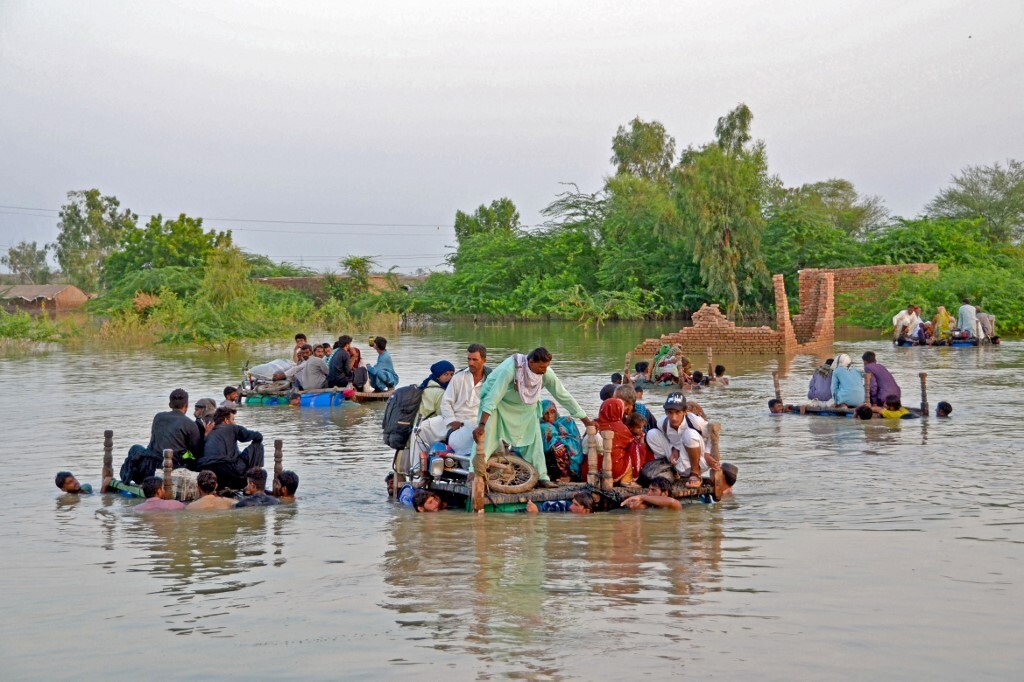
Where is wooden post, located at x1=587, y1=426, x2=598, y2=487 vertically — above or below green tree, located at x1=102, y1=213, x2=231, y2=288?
below

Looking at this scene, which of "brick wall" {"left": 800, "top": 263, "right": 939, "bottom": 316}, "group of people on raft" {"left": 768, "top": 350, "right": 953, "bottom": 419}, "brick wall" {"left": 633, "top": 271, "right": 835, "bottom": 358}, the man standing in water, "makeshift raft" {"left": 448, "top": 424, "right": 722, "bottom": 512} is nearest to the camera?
the man standing in water

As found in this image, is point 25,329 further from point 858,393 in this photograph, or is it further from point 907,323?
point 858,393

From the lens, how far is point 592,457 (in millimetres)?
10227

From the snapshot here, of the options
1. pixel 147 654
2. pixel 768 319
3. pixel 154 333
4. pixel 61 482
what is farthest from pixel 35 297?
pixel 147 654

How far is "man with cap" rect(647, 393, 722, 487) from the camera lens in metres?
10.5

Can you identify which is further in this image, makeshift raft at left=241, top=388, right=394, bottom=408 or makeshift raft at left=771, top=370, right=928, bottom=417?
makeshift raft at left=241, top=388, right=394, bottom=408

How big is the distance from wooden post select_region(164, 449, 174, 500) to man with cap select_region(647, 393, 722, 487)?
4.47m

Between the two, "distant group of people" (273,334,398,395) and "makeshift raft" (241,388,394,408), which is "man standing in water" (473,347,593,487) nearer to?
"makeshift raft" (241,388,394,408)

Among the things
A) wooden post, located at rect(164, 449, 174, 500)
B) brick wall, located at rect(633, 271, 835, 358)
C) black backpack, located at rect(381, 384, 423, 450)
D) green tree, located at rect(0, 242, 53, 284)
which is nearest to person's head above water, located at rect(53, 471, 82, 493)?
wooden post, located at rect(164, 449, 174, 500)

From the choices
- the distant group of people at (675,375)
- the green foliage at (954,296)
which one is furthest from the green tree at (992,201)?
the distant group of people at (675,375)

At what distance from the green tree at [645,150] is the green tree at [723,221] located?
17579 mm

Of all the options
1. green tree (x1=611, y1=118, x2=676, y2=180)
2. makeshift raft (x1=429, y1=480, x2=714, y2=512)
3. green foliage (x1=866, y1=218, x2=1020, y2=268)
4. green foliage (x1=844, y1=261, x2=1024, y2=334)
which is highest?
green tree (x1=611, y1=118, x2=676, y2=180)

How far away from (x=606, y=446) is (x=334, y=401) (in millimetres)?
10477

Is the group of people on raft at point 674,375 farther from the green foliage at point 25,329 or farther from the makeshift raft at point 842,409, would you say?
the green foliage at point 25,329
